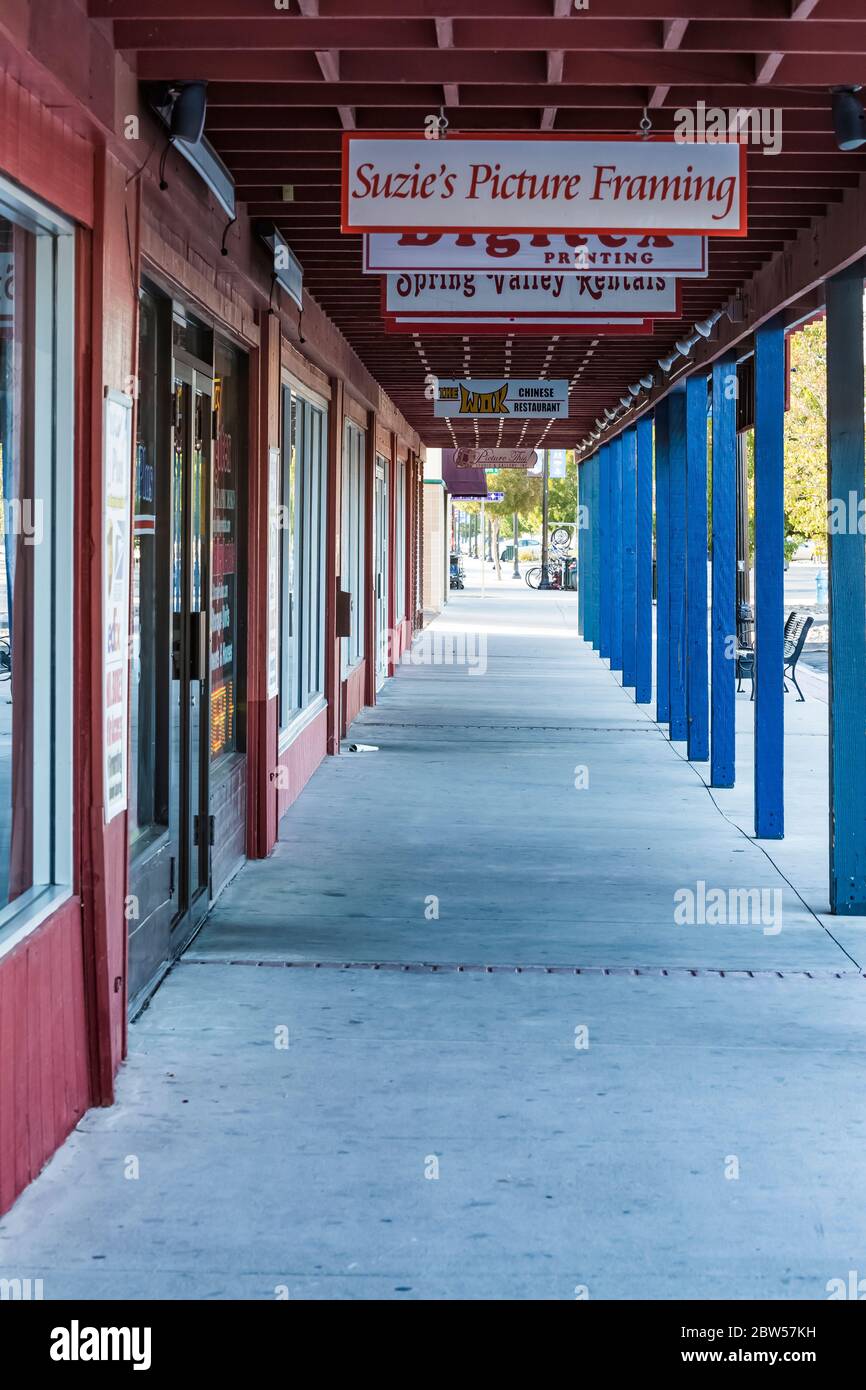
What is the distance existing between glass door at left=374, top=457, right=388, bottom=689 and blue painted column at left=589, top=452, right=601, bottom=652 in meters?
4.93

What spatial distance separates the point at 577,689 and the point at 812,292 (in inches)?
419

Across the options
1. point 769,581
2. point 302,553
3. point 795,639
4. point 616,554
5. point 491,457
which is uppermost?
point 491,457

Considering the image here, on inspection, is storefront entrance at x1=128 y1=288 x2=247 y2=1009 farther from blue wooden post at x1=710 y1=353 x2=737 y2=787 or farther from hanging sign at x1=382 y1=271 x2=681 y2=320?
blue wooden post at x1=710 y1=353 x2=737 y2=787

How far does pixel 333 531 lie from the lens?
13.2 metres

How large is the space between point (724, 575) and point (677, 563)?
2.60 m

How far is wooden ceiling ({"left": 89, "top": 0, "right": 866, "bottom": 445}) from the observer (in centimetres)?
490

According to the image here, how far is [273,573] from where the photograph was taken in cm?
945

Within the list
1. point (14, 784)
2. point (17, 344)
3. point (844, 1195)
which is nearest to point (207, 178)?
point (17, 344)

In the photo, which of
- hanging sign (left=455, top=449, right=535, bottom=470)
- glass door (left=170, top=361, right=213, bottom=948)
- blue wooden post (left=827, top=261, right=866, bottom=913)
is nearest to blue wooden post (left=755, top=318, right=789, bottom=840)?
blue wooden post (left=827, top=261, right=866, bottom=913)

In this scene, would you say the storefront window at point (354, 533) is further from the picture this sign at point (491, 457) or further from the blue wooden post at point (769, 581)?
the picture this sign at point (491, 457)

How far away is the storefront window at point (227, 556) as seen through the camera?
8.09m

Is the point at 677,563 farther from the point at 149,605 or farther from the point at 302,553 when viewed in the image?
the point at 149,605

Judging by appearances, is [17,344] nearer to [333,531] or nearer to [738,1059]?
[738,1059]

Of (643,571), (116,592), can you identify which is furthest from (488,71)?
(643,571)
